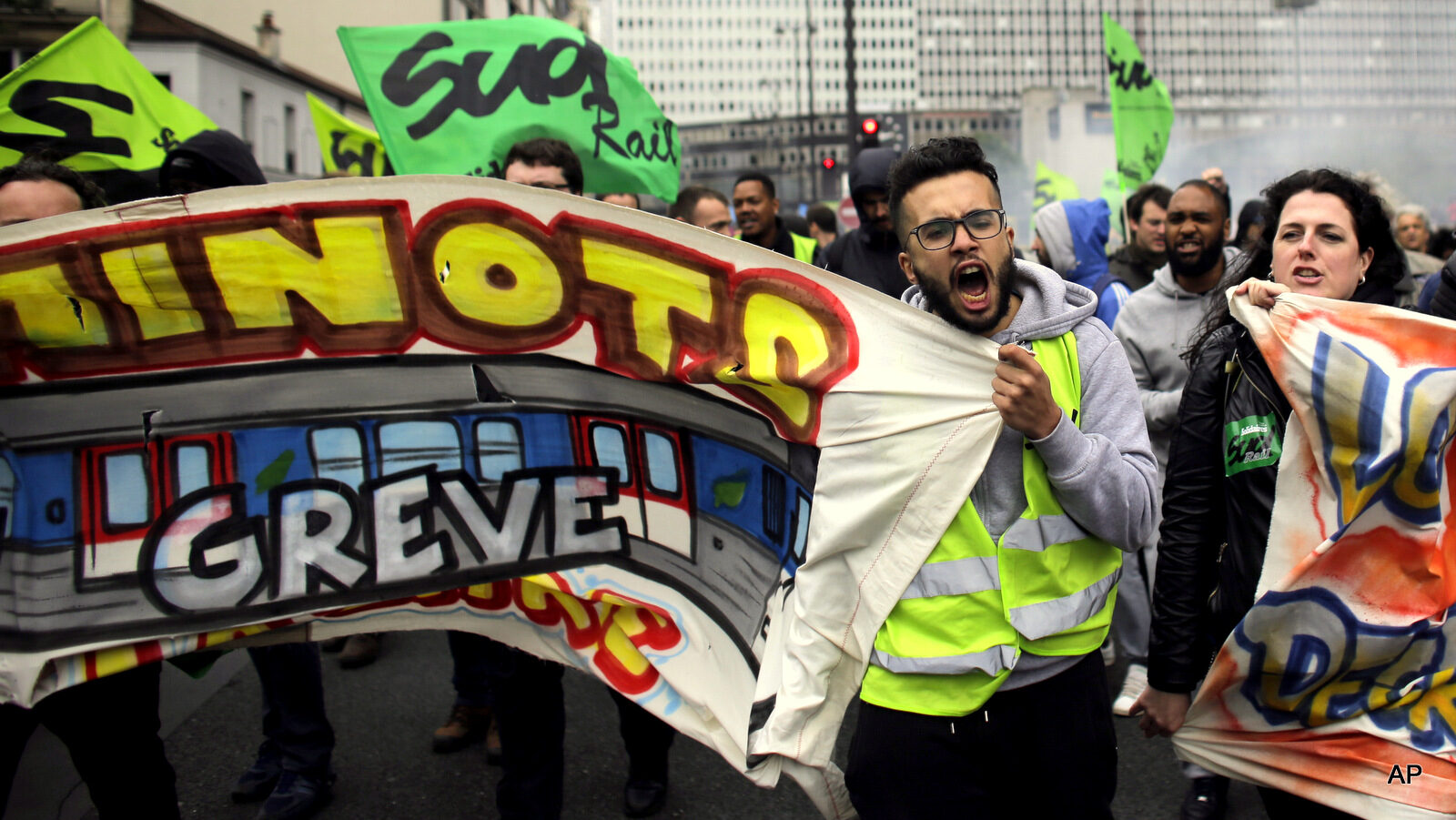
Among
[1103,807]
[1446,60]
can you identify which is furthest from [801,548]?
[1446,60]

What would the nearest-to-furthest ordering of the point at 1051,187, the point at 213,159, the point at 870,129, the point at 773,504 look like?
the point at 773,504 < the point at 213,159 < the point at 1051,187 < the point at 870,129

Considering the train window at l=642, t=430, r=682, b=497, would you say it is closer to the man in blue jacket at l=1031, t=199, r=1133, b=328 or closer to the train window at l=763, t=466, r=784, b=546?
the train window at l=763, t=466, r=784, b=546

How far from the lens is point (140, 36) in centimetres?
2742

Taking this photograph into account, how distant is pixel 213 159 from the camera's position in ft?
12.5

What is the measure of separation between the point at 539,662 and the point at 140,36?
1189 inches

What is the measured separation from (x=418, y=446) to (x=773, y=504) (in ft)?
3.19

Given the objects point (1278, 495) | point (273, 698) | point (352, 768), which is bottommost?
point (352, 768)

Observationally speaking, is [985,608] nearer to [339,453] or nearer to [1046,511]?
[1046,511]

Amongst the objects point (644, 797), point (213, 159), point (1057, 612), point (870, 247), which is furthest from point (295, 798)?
point (870, 247)

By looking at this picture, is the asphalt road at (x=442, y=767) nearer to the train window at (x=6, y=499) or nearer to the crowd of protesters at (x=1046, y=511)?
the crowd of protesters at (x=1046, y=511)

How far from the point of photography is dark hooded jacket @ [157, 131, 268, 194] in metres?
3.78

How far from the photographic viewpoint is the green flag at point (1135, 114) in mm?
8352

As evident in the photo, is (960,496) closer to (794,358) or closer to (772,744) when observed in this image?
(794,358)

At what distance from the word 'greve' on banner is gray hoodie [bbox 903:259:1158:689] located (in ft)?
13.4
